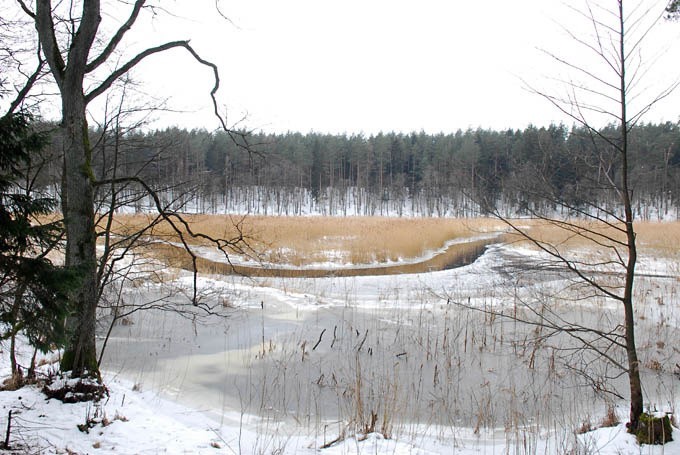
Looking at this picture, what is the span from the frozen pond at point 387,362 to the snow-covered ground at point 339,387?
0.03 meters

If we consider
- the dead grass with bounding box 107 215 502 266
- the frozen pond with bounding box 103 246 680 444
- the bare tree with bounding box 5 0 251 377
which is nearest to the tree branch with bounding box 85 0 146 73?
the bare tree with bounding box 5 0 251 377

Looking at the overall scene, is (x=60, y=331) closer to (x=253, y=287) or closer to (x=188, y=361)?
(x=188, y=361)

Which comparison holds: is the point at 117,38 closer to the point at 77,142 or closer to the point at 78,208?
the point at 77,142

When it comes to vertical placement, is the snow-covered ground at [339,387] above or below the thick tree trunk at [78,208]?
below

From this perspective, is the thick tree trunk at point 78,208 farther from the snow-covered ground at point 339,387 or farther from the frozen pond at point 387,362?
the frozen pond at point 387,362

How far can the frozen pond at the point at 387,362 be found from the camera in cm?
475

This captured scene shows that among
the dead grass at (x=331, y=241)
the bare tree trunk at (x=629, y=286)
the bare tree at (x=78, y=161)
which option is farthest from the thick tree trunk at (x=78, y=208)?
the dead grass at (x=331, y=241)

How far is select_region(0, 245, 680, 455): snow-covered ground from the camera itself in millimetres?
3730

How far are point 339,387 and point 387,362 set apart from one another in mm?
1127

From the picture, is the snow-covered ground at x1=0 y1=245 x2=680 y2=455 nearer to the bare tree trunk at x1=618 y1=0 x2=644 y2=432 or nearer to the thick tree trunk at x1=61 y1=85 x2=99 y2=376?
the bare tree trunk at x1=618 y1=0 x2=644 y2=432

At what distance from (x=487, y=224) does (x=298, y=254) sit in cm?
2190

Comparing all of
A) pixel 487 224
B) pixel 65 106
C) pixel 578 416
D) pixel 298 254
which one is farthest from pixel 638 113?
pixel 487 224

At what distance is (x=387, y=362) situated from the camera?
247 inches

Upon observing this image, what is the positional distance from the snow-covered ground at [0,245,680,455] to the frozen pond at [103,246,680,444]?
0.10 ft
